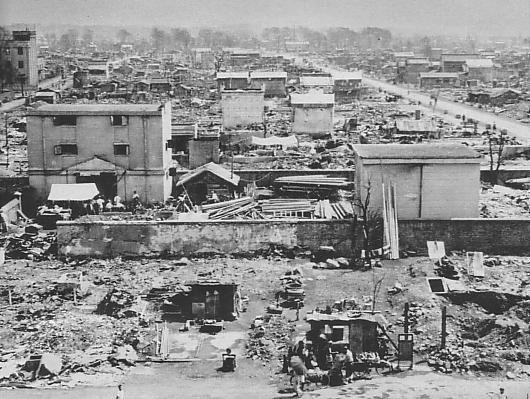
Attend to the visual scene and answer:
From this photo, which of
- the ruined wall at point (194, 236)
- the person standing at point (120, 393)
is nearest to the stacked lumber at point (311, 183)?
the ruined wall at point (194, 236)

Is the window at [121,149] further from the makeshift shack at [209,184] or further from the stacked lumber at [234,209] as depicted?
the stacked lumber at [234,209]

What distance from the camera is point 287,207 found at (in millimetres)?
34188

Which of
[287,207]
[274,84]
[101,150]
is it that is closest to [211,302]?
[287,207]

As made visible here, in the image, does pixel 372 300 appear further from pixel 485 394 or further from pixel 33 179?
pixel 33 179

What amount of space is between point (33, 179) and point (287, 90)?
5944 centimetres

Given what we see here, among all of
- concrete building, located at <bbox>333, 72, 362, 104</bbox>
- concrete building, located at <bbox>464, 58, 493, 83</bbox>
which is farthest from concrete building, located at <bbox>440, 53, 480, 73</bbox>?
concrete building, located at <bbox>333, 72, 362, 104</bbox>

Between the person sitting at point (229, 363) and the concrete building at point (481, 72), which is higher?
the concrete building at point (481, 72)

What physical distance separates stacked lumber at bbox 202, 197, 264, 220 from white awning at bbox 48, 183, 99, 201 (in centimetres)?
492

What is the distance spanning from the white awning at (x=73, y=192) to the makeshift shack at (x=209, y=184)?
15.2ft

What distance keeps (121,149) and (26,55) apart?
63445mm

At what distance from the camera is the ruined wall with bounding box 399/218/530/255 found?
3052 centimetres

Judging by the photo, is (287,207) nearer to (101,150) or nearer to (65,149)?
(101,150)

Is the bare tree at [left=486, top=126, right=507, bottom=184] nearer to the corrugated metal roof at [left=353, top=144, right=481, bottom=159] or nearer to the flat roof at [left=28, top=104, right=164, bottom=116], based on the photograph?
the corrugated metal roof at [left=353, top=144, right=481, bottom=159]

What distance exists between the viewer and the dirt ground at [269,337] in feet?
62.5
